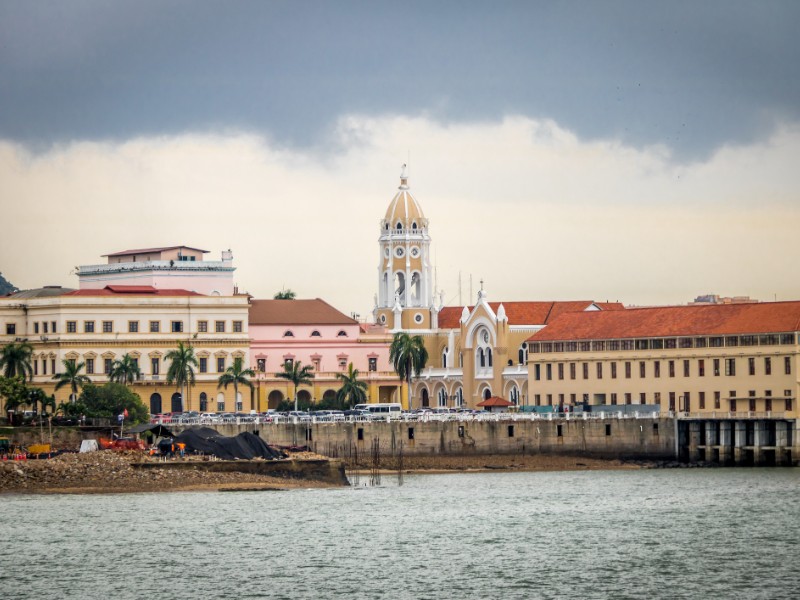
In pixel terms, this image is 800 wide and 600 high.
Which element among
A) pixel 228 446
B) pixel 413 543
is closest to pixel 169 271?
pixel 228 446

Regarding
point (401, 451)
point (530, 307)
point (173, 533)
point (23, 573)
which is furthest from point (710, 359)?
point (23, 573)

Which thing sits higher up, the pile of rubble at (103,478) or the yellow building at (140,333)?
the yellow building at (140,333)

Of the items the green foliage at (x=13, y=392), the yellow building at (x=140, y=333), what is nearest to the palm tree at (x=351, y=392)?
the yellow building at (x=140, y=333)

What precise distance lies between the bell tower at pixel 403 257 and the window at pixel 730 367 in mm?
48943

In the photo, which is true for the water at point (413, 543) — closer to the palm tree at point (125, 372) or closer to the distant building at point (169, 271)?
the palm tree at point (125, 372)

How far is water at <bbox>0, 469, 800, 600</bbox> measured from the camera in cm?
7531

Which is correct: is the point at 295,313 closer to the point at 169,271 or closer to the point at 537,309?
the point at 169,271

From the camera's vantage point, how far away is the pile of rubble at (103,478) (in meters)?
108

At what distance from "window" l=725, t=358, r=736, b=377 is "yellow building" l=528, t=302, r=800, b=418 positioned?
0.23 ft

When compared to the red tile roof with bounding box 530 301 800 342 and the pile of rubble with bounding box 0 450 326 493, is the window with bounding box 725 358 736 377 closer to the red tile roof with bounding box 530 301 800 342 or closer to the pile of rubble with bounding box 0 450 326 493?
the red tile roof with bounding box 530 301 800 342

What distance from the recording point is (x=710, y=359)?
143 m

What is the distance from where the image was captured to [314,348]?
17200 cm

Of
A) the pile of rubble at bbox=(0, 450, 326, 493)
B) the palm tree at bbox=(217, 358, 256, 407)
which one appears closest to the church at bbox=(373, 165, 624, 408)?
the palm tree at bbox=(217, 358, 256, 407)

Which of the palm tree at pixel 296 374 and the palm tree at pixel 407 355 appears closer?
the palm tree at pixel 296 374
